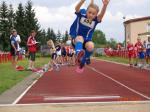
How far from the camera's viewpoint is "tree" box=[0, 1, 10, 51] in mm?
108438

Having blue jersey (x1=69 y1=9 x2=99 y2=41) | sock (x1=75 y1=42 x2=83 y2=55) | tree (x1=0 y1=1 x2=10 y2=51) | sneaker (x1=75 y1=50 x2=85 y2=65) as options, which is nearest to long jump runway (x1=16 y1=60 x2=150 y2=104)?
sneaker (x1=75 y1=50 x2=85 y2=65)

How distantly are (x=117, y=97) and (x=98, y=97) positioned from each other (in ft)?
2.08

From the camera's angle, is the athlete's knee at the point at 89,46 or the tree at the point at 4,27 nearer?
the athlete's knee at the point at 89,46

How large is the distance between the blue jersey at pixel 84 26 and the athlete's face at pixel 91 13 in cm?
13

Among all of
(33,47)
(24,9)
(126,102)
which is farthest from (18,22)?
(126,102)

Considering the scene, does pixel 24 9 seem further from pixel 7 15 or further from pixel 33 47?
pixel 33 47

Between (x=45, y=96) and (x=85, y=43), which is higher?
(x=85, y=43)

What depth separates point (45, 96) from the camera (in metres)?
18.9

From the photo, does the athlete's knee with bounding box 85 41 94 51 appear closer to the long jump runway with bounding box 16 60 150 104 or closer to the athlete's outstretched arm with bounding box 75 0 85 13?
the athlete's outstretched arm with bounding box 75 0 85 13

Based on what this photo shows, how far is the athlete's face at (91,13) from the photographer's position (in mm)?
11086

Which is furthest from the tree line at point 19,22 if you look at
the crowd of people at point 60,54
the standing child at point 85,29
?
the standing child at point 85,29

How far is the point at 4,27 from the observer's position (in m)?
112

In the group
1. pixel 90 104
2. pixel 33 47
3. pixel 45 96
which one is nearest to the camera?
pixel 90 104

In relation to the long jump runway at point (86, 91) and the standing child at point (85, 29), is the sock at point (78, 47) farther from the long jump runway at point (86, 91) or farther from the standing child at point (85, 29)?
the long jump runway at point (86, 91)
